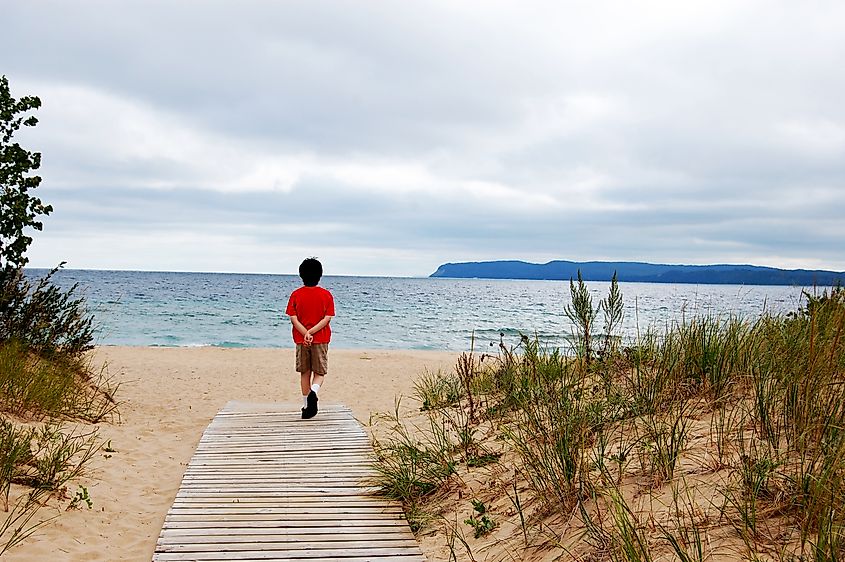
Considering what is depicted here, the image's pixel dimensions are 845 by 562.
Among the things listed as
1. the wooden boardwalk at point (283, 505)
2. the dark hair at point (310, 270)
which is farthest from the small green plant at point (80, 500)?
the dark hair at point (310, 270)

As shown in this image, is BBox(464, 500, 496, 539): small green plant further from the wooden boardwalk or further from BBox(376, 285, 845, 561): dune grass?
the wooden boardwalk

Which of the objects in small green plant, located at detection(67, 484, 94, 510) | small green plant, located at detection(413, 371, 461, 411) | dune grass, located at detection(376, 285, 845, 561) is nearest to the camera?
dune grass, located at detection(376, 285, 845, 561)

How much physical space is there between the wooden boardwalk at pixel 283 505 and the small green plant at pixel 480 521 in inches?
15.3

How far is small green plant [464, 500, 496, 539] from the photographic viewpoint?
419cm

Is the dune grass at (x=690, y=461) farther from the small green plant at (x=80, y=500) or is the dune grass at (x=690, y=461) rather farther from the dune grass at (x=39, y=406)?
the dune grass at (x=39, y=406)

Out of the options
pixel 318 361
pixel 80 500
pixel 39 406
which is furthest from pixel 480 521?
pixel 39 406

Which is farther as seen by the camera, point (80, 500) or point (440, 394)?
point (440, 394)

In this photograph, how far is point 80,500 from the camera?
492 cm

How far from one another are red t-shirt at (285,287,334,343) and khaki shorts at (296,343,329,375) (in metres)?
0.09

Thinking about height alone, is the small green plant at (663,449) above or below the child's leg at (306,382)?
above

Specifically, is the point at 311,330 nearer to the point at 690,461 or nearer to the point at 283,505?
the point at 283,505

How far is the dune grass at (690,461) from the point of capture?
3076mm

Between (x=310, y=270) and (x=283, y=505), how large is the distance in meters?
3.77

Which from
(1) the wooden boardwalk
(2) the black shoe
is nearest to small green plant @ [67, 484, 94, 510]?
(1) the wooden boardwalk
